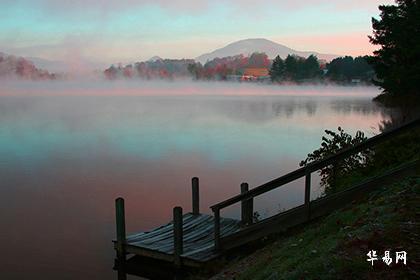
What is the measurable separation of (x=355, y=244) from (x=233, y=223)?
7525 millimetres

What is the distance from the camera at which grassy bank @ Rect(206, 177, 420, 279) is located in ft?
17.6

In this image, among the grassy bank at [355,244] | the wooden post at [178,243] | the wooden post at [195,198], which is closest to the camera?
the grassy bank at [355,244]

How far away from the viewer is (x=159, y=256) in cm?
1191

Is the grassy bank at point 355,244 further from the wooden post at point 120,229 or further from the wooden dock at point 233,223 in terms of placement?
the wooden post at point 120,229

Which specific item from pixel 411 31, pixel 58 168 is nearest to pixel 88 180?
pixel 58 168

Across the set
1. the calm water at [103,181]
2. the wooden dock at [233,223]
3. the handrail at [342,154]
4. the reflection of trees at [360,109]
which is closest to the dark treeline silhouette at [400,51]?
the calm water at [103,181]

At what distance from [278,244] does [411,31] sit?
31.2 m

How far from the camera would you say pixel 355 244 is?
620 cm

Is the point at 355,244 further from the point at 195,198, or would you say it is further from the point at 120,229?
the point at 195,198

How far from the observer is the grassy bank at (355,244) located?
5.38 meters

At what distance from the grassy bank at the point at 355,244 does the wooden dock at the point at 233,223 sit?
33 centimetres

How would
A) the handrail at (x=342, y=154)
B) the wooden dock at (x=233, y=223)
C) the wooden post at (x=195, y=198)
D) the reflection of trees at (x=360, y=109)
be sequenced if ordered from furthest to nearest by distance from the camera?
the reflection of trees at (x=360, y=109) → the wooden post at (x=195, y=198) → the wooden dock at (x=233, y=223) → the handrail at (x=342, y=154)

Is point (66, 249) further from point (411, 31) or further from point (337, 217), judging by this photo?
point (411, 31)

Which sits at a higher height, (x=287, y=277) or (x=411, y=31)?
(x=411, y=31)
